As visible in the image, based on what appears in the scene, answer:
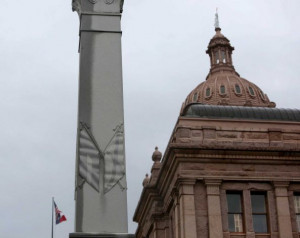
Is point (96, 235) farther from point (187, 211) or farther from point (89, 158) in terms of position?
point (187, 211)

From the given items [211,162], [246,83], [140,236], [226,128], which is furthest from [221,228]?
[246,83]

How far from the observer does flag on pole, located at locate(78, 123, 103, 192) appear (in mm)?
6133

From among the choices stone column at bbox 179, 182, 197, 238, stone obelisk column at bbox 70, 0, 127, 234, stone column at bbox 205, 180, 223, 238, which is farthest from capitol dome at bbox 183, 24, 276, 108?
stone obelisk column at bbox 70, 0, 127, 234

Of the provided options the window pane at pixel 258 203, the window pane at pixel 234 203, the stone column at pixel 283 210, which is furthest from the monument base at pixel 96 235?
the window pane at pixel 258 203

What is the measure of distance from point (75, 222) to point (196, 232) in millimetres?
22289

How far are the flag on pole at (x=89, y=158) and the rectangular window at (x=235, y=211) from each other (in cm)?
2297

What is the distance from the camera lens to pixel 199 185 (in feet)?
94.6

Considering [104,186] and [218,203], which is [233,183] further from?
[104,186]

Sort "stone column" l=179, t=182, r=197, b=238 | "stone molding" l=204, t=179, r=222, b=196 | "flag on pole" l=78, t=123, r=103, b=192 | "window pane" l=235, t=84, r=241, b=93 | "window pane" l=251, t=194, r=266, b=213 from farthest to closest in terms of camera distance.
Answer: "window pane" l=235, t=84, r=241, b=93, "window pane" l=251, t=194, r=266, b=213, "stone molding" l=204, t=179, r=222, b=196, "stone column" l=179, t=182, r=197, b=238, "flag on pole" l=78, t=123, r=103, b=192

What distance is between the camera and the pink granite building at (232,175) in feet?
92.7

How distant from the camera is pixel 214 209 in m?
28.1

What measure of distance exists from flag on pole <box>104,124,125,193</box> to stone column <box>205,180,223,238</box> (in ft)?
72.4

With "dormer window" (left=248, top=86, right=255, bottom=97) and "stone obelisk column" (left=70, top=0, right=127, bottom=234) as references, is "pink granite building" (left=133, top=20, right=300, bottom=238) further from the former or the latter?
"dormer window" (left=248, top=86, right=255, bottom=97)

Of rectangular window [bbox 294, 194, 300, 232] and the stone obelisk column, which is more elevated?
rectangular window [bbox 294, 194, 300, 232]
